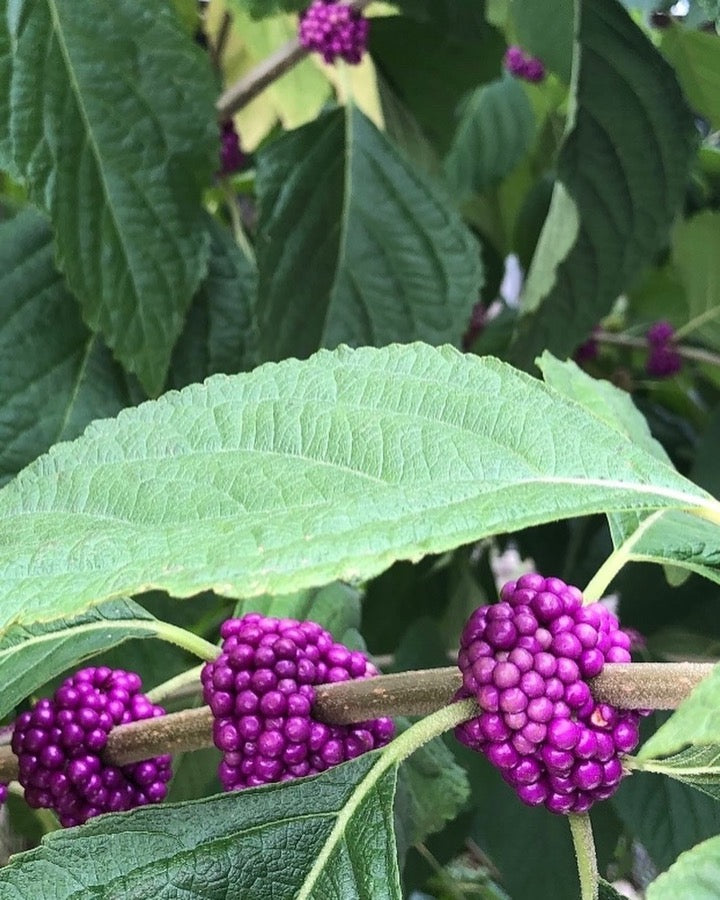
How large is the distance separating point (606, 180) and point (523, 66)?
0.54 m

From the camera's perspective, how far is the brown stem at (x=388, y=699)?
0.28m

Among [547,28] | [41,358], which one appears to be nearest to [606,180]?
[547,28]

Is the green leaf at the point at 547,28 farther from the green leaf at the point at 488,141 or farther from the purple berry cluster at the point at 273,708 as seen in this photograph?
the purple berry cluster at the point at 273,708

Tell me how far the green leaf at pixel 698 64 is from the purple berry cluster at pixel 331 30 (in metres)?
0.30

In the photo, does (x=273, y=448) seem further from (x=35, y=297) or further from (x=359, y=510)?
(x=35, y=297)

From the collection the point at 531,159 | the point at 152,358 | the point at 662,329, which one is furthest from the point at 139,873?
the point at 531,159

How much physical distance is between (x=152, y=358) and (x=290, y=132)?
0.81 ft

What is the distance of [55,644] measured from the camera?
0.36m

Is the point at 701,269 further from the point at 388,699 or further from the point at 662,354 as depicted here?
the point at 388,699

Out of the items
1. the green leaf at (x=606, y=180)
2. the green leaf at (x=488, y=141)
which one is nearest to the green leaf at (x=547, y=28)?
the green leaf at (x=606, y=180)

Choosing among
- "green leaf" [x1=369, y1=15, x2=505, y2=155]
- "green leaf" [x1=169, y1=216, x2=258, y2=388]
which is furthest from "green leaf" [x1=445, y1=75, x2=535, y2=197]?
"green leaf" [x1=169, y1=216, x2=258, y2=388]

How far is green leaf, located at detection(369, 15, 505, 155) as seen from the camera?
80 centimetres

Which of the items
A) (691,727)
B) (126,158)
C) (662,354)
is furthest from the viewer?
(662,354)

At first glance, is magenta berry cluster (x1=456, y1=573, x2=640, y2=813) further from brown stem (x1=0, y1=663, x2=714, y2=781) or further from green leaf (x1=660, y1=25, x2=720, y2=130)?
green leaf (x1=660, y1=25, x2=720, y2=130)
